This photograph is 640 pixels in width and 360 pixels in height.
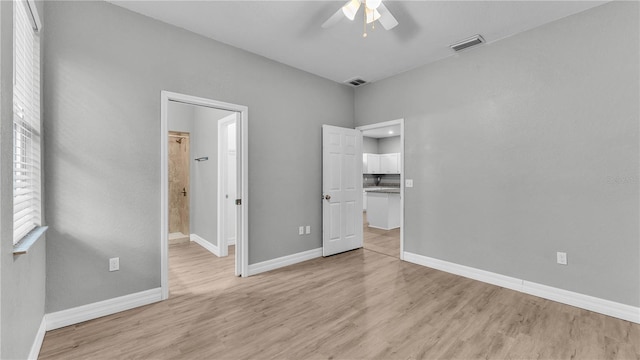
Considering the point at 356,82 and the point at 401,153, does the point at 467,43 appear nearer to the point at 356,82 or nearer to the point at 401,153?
the point at 401,153

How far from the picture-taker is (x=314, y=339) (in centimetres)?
213

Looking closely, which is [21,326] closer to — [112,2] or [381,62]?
[112,2]

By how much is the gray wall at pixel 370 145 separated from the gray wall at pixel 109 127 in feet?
19.1

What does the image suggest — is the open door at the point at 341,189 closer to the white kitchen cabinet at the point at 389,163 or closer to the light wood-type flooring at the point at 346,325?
the light wood-type flooring at the point at 346,325

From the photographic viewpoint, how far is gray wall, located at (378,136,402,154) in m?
8.58

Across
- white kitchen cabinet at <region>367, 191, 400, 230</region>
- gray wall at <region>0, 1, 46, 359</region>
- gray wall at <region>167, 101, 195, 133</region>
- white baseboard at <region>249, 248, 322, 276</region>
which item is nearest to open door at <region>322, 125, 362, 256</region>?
white baseboard at <region>249, 248, 322, 276</region>

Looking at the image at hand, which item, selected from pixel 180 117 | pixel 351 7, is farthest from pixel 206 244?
pixel 351 7

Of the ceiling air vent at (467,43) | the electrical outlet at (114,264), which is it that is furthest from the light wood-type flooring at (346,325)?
the ceiling air vent at (467,43)

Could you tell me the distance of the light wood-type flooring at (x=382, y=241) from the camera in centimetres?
454

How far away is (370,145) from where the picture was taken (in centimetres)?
895

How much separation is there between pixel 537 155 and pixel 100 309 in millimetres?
4483

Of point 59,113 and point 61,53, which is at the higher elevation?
point 61,53

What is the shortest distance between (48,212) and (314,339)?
2.37m

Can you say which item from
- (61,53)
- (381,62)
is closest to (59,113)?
(61,53)
